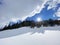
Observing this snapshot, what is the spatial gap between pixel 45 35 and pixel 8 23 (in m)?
0.55

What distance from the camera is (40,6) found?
2.09 meters

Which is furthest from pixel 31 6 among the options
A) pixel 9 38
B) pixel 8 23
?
pixel 9 38

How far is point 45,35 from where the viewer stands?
2.04 m

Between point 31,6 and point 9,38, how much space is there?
551 mm

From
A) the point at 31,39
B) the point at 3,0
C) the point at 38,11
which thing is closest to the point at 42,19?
the point at 38,11

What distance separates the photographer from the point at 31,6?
6.98ft

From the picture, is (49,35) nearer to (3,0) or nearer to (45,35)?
(45,35)

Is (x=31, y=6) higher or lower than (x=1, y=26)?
higher

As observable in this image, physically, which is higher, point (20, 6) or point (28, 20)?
point (20, 6)

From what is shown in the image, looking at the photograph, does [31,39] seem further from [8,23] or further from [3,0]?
[3,0]

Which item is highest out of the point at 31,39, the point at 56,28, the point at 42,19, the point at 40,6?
the point at 40,6

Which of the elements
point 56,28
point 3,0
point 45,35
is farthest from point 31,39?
point 3,0

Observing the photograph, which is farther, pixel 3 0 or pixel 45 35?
pixel 3 0

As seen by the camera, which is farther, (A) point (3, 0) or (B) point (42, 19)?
(A) point (3, 0)
